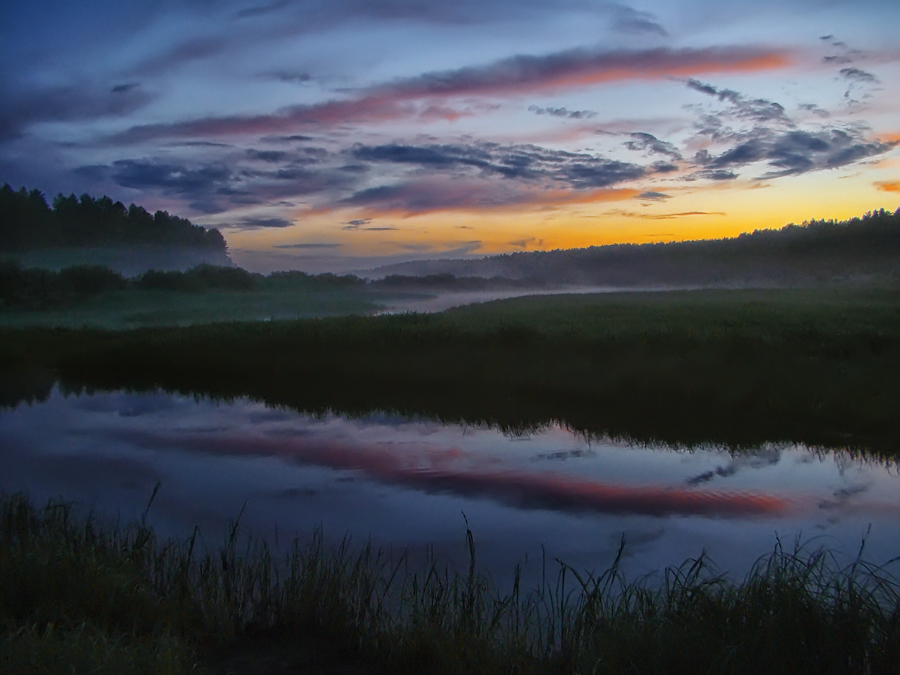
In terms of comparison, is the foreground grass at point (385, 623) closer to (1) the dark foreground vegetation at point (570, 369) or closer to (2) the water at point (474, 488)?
(2) the water at point (474, 488)

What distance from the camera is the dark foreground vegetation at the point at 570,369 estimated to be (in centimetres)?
1501

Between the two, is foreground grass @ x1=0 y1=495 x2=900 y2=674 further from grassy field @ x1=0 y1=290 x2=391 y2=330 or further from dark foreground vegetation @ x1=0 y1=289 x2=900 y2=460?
grassy field @ x1=0 y1=290 x2=391 y2=330

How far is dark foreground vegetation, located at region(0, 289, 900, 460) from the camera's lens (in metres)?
15.0

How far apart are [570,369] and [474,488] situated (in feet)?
30.1

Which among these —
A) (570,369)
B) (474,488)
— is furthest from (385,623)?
(570,369)

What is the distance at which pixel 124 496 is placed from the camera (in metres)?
10.4

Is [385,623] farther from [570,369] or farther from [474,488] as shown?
[570,369]

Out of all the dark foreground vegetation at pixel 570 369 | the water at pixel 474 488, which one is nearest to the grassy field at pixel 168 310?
the dark foreground vegetation at pixel 570 369

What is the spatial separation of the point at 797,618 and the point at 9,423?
18.4m

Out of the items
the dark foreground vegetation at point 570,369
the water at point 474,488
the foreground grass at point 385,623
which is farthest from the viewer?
the dark foreground vegetation at point 570,369

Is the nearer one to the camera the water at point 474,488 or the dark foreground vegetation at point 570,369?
the water at point 474,488

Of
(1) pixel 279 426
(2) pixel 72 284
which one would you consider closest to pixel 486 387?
(1) pixel 279 426

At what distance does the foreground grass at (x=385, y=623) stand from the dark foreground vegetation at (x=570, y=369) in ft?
28.5

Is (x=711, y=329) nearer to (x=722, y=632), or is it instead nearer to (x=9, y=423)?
(x=722, y=632)
